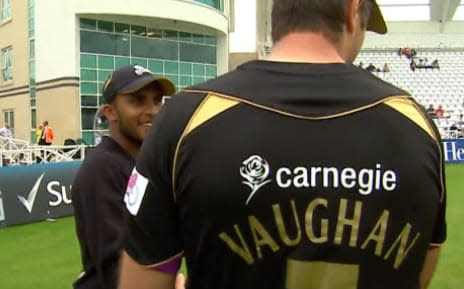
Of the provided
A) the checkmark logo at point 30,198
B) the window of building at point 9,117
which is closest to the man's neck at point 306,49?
the checkmark logo at point 30,198

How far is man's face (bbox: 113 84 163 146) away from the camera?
296 centimetres

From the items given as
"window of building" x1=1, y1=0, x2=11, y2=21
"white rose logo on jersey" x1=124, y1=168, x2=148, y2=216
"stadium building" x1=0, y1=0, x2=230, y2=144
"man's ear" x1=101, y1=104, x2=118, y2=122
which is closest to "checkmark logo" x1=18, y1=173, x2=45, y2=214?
"man's ear" x1=101, y1=104, x2=118, y2=122

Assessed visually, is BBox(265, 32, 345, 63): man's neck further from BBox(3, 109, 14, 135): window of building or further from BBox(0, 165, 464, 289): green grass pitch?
BBox(3, 109, 14, 135): window of building

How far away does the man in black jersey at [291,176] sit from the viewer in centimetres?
149

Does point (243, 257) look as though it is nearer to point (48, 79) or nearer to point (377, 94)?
point (377, 94)

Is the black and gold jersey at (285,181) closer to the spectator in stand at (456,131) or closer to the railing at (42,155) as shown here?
the railing at (42,155)

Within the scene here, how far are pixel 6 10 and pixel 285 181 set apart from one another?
3115 centimetres

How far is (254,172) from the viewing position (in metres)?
1.47

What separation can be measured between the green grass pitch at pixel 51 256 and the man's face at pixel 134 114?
14.3ft

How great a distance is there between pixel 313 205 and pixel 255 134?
0.70ft

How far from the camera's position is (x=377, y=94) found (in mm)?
1562

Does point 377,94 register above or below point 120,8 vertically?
below

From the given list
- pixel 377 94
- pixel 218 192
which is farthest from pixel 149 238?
pixel 377 94

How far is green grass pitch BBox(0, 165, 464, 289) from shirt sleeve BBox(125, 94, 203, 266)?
17.6 feet
